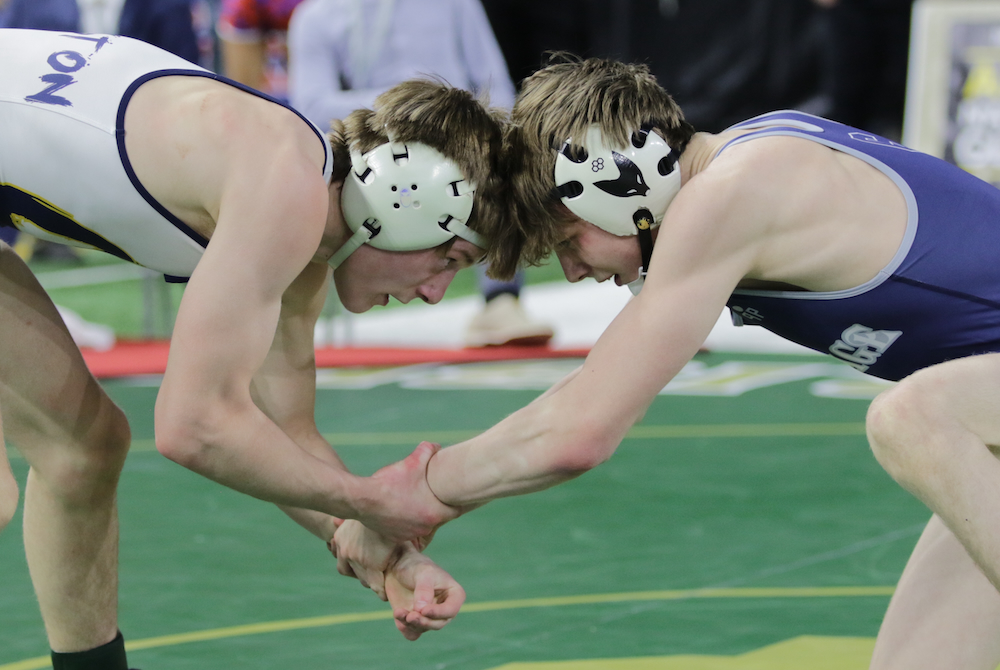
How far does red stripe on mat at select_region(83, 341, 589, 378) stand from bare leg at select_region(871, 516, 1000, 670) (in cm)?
497

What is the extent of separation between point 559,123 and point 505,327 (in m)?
5.30

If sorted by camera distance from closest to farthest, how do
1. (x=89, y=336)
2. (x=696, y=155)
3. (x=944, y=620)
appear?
1. (x=944, y=620)
2. (x=696, y=155)
3. (x=89, y=336)

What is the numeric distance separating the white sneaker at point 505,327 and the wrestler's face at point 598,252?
5026 millimetres

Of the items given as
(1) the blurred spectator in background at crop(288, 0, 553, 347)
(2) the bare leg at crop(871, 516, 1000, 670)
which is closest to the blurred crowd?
(1) the blurred spectator in background at crop(288, 0, 553, 347)

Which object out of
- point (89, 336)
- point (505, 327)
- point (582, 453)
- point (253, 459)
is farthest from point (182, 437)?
point (89, 336)

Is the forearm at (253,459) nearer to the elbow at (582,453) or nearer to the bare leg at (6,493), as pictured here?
the bare leg at (6,493)

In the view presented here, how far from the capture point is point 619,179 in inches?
103

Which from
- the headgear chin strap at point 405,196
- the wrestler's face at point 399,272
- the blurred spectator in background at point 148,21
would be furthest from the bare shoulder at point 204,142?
the blurred spectator in background at point 148,21

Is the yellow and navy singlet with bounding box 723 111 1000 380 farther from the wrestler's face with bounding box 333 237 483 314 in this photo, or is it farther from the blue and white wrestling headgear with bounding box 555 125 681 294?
the wrestler's face with bounding box 333 237 483 314

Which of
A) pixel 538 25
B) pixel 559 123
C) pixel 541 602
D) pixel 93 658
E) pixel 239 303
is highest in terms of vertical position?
pixel 559 123

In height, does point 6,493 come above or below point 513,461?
above

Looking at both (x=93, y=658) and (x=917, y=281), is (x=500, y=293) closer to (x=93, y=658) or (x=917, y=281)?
(x=93, y=658)

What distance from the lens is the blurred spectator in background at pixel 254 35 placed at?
861 centimetres

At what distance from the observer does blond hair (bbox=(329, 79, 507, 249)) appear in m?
2.79
